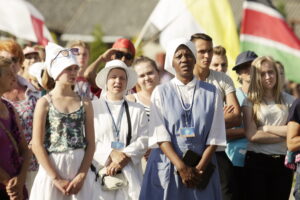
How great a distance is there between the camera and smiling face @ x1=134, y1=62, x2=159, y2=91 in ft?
31.6

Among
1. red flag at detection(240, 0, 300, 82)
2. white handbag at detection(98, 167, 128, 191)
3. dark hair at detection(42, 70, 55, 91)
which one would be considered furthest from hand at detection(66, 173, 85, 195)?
red flag at detection(240, 0, 300, 82)

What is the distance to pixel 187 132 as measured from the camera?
7695 mm

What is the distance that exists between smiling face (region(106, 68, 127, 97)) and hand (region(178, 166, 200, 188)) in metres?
1.30

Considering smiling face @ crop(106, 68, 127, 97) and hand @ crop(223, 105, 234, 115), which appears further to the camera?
hand @ crop(223, 105, 234, 115)

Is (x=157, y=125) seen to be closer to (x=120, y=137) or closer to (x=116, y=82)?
(x=120, y=137)

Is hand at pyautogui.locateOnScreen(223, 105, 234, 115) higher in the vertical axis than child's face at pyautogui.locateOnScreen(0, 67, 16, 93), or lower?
lower

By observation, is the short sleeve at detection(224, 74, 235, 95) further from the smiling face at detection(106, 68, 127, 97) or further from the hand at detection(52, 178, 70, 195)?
the hand at detection(52, 178, 70, 195)

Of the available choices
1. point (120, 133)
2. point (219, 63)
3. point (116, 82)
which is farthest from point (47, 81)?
point (219, 63)

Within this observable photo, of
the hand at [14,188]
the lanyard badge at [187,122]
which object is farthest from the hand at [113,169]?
the hand at [14,188]

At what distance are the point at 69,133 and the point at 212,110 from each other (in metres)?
1.37

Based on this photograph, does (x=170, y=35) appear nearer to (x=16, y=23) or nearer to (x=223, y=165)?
(x=16, y=23)

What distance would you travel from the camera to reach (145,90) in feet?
31.7

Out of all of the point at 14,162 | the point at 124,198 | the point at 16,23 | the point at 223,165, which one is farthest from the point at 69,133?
the point at 16,23

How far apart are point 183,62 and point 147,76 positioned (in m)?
1.71
